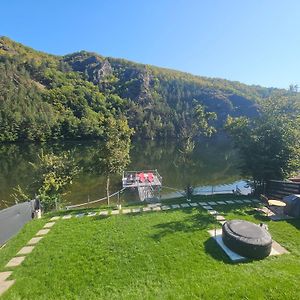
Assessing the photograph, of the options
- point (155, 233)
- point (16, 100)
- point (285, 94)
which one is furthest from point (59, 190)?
point (16, 100)

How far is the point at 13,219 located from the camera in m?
14.0

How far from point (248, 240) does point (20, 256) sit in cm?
924

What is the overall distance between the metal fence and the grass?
478 mm

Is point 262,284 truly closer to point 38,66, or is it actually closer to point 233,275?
point 233,275

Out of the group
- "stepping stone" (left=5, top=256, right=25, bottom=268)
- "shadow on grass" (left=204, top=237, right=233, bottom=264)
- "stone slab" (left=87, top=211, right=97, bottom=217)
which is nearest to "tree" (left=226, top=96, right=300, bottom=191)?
"shadow on grass" (left=204, top=237, right=233, bottom=264)

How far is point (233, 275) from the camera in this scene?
909 cm

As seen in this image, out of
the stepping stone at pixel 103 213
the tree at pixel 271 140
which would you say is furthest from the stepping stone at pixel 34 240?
the tree at pixel 271 140

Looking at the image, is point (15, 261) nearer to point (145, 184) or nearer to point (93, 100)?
point (145, 184)

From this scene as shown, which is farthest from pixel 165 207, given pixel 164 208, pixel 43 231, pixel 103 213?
pixel 43 231

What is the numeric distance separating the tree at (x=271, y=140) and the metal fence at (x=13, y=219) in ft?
51.8

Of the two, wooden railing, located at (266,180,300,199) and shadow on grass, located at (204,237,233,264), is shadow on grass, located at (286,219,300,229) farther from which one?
shadow on grass, located at (204,237,233,264)

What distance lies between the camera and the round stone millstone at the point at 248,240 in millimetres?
10328

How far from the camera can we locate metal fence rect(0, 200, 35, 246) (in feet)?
42.9

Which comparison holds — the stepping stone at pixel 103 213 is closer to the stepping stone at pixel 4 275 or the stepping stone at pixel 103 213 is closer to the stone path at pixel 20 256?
the stone path at pixel 20 256
